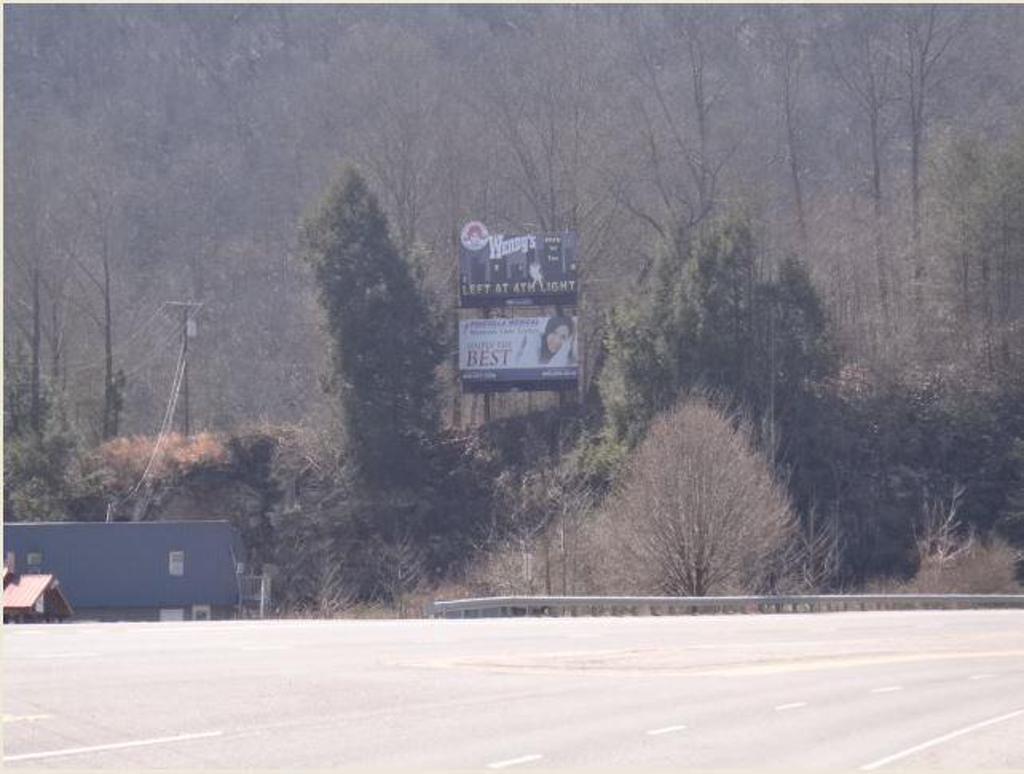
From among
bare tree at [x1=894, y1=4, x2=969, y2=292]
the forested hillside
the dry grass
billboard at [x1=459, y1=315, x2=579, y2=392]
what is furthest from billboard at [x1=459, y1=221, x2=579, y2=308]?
bare tree at [x1=894, y1=4, x2=969, y2=292]

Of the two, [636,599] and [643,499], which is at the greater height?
[643,499]

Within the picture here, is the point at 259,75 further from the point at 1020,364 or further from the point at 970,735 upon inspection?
the point at 970,735

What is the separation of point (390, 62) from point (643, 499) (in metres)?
32.5

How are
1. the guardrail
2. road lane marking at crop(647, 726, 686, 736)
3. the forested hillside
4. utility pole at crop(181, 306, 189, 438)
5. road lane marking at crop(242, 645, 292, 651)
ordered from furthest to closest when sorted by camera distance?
utility pole at crop(181, 306, 189, 438), the forested hillside, the guardrail, road lane marking at crop(242, 645, 292, 651), road lane marking at crop(647, 726, 686, 736)

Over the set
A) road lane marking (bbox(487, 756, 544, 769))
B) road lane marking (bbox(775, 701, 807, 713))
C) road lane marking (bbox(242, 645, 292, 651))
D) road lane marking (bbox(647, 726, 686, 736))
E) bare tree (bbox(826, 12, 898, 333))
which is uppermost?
bare tree (bbox(826, 12, 898, 333))

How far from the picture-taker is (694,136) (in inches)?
2689

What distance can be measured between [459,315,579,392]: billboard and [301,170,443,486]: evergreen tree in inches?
90.8

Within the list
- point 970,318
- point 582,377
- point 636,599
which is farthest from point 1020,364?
point 636,599

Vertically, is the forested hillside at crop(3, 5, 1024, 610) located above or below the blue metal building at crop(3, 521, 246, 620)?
above

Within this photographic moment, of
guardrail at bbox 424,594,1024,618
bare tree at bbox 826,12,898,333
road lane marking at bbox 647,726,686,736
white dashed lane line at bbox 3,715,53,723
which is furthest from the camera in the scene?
bare tree at bbox 826,12,898,333

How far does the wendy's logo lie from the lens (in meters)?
57.1

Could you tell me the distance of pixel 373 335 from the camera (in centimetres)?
5822

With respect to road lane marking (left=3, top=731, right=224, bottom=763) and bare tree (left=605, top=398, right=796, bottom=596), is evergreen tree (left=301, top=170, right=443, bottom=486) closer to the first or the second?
bare tree (left=605, top=398, right=796, bottom=596)

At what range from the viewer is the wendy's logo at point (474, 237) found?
57.1 m
